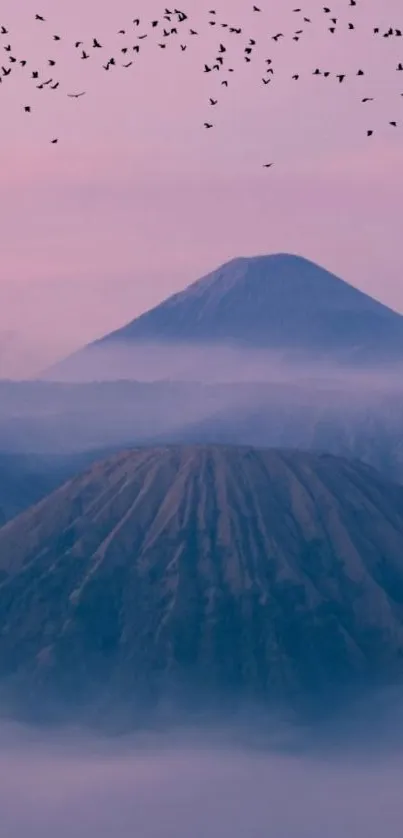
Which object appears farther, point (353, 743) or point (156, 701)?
point (353, 743)

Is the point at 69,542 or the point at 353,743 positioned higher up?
the point at 69,542

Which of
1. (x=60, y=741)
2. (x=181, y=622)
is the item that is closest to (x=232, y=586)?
(x=181, y=622)

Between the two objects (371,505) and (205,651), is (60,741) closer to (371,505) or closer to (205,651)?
(205,651)

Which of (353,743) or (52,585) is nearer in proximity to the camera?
(52,585)

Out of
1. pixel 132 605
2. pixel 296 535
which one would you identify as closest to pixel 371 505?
pixel 296 535

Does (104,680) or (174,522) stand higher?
(174,522)

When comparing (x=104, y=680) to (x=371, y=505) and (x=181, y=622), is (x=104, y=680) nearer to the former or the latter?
(x=181, y=622)
